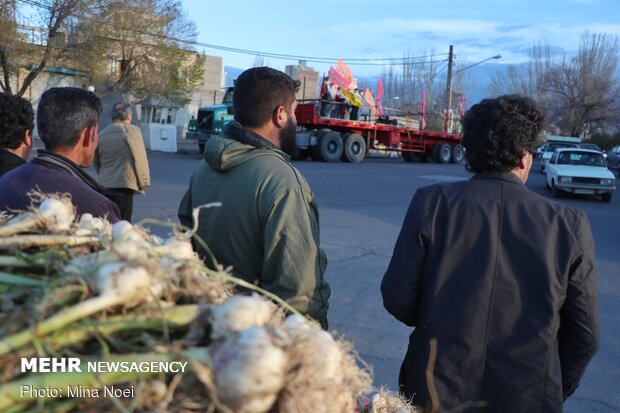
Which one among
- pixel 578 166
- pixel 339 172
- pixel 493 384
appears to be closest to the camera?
pixel 493 384

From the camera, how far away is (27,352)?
3.21 ft

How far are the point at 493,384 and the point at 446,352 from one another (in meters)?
0.21

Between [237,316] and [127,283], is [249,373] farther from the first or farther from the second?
[127,283]

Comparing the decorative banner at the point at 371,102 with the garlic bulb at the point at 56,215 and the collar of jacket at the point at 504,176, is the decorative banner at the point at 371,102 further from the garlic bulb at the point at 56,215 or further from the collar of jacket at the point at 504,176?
the garlic bulb at the point at 56,215

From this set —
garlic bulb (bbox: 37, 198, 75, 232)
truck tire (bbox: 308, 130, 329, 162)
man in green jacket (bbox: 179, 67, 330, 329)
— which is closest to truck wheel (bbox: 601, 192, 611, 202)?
truck tire (bbox: 308, 130, 329, 162)

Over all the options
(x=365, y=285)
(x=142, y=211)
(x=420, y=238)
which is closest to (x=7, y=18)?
(x=142, y=211)

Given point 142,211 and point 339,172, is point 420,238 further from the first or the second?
point 339,172

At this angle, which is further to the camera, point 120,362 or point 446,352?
point 446,352

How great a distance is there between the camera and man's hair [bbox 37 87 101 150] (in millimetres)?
2463

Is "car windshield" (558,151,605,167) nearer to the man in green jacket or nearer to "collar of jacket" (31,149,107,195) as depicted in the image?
the man in green jacket

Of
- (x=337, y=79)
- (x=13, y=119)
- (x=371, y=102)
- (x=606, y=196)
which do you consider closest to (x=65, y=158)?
(x=13, y=119)

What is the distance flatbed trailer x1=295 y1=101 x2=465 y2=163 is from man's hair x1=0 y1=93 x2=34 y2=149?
19144mm

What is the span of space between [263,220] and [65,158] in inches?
37.8

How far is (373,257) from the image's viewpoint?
793 centimetres
